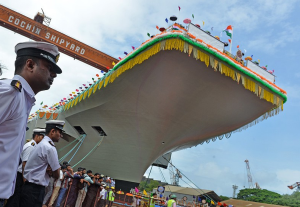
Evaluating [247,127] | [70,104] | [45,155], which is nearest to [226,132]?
[247,127]

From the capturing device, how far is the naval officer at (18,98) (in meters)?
1.39

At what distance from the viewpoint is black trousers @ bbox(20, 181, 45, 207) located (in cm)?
274

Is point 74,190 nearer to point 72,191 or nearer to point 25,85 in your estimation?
point 72,191

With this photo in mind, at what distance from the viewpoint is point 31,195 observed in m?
2.81

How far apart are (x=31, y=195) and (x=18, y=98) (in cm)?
179

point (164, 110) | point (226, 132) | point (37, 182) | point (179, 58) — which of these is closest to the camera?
point (37, 182)

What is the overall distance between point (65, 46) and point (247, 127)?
41.0 ft

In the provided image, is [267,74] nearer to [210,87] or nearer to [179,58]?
[210,87]

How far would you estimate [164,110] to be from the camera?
9984 millimetres

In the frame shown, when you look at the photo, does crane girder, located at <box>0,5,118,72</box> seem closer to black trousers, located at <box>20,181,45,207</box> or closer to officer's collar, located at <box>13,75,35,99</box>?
black trousers, located at <box>20,181,45,207</box>

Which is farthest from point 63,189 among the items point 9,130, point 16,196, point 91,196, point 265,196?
point 265,196

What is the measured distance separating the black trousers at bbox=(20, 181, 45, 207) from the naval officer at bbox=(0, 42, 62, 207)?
136 cm

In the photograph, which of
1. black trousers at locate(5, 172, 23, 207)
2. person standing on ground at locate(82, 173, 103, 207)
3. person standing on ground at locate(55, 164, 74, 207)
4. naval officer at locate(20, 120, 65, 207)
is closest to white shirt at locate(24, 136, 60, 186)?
naval officer at locate(20, 120, 65, 207)

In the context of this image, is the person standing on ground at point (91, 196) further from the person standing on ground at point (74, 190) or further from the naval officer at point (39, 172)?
the naval officer at point (39, 172)
